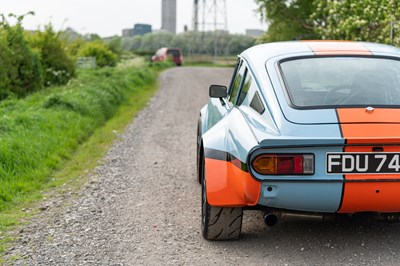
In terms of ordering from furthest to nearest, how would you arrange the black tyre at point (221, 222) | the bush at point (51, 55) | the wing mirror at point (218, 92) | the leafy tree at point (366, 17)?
the bush at point (51, 55) → the leafy tree at point (366, 17) → the wing mirror at point (218, 92) → the black tyre at point (221, 222)

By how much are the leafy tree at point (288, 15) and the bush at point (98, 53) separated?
9684 mm

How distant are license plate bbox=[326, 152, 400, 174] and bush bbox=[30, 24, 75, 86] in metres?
16.9

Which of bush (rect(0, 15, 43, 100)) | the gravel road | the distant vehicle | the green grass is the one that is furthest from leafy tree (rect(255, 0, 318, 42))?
the gravel road

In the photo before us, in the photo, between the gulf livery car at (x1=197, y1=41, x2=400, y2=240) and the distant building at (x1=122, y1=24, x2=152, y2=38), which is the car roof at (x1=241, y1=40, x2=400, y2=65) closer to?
the gulf livery car at (x1=197, y1=41, x2=400, y2=240)

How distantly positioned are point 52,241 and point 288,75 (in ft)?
7.57

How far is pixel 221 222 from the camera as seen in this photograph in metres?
4.86

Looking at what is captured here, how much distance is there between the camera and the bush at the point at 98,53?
36.6 metres

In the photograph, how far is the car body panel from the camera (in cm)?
416

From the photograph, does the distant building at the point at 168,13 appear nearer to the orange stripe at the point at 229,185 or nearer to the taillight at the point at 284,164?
the orange stripe at the point at 229,185

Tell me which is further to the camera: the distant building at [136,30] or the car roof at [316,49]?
the distant building at [136,30]

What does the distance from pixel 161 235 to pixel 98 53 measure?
32866mm

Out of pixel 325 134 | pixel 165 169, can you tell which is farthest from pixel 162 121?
pixel 325 134

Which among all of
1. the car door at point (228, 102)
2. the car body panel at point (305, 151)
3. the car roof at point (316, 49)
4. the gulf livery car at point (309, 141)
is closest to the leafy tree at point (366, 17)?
the car door at point (228, 102)

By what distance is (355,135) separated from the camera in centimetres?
Result: 414
